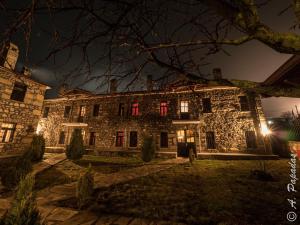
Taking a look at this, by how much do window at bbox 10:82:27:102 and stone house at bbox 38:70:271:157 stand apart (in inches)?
159

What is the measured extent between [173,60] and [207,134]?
44.4 feet

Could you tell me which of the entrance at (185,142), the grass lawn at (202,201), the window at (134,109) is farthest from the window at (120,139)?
the grass lawn at (202,201)

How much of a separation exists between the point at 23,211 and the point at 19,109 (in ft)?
34.2

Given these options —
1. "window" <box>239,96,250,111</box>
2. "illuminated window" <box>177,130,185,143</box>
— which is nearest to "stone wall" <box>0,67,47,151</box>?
"illuminated window" <box>177,130,185,143</box>

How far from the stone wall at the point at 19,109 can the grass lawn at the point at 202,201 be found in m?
8.19

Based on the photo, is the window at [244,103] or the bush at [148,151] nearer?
the bush at [148,151]

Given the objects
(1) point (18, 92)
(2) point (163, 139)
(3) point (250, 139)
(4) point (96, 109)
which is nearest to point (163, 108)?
(2) point (163, 139)

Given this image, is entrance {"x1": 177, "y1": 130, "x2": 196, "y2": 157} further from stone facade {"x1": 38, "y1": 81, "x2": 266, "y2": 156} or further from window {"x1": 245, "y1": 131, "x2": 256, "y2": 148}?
window {"x1": 245, "y1": 131, "x2": 256, "y2": 148}

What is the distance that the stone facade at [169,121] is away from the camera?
47.0 ft

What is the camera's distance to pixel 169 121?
16.2m

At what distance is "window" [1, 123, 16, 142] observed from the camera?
31.1 feet

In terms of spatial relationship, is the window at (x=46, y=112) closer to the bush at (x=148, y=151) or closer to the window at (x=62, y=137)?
the window at (x=62, y=137)

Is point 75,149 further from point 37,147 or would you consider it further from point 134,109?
point 134,109

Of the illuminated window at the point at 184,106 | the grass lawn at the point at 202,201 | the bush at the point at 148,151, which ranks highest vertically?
the illuminated window at the point at 184,106
